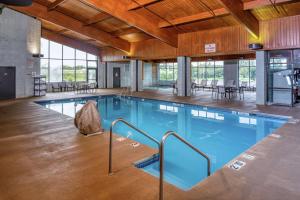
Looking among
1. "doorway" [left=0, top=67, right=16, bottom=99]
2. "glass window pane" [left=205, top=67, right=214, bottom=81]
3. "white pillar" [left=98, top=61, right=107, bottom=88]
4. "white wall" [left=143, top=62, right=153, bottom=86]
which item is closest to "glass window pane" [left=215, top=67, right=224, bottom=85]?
"glass window pane" [left=205, top=67, right=214, bottom=81]

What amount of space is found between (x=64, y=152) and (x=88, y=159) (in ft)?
1.97

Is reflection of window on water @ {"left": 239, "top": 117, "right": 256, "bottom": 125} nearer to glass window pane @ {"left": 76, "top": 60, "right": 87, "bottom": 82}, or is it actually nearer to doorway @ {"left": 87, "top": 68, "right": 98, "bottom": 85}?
glass window pane @ {"left": 76, "top": 60, "right": 87, "bottom": 82}

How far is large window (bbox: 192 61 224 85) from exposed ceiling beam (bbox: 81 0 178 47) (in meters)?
7.55

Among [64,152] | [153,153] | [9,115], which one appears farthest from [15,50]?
[153,153]

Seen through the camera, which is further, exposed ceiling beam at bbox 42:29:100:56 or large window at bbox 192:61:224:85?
large window at bbox 192:61:224:85

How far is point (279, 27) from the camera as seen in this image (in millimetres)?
8859

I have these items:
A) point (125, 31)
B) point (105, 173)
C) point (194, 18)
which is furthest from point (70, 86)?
point (105, 173)

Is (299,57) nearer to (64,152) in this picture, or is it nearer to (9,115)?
(64,152)

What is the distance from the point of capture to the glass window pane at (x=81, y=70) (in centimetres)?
1798

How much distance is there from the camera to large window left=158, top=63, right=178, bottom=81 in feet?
72.5

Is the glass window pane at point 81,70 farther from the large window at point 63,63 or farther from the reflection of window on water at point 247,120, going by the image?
the reflection of window on water at point 247,120

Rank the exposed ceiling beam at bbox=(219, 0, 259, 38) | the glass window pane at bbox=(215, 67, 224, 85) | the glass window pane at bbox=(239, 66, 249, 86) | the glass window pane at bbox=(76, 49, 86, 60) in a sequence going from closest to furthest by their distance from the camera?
1. the exposed ceiling beam at bbox=(219, 0, 259, 38)
2. the glass window pane at bbox=(239, 66, 249, 86)
3. the glass window pane at bbox=(76, 49, 86, 60)
4. the glass window pane at bbox=(215, 67, 224, 85)

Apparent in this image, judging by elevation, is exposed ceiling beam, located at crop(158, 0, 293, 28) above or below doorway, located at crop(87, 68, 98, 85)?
above

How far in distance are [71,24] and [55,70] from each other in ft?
17.7
